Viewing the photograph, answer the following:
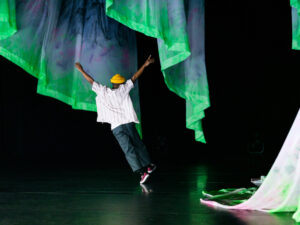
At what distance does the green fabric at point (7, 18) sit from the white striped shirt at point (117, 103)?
0.92m

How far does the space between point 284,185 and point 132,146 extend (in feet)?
6.31

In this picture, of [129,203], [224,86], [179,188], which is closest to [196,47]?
[179,188]

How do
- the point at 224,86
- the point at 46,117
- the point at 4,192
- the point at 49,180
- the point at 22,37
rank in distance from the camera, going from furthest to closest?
the point at 224,86 → the point at 46,117 → the point at 49,180 → the point at 22,37 → the point at 4,192

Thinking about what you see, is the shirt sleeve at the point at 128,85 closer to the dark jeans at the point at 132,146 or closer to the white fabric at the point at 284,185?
the dark jeans at the point at 132,146

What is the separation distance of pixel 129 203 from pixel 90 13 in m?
2.19

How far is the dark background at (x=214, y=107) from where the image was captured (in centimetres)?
827

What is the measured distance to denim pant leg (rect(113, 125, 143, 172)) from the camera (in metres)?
4.26

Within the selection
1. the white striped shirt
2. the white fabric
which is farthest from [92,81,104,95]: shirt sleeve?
the white fabric

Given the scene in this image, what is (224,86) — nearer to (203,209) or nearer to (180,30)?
(180,30)

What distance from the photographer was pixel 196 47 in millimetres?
3814

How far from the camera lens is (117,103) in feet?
14.2

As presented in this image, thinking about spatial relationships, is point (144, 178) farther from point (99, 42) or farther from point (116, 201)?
point (99, 42)

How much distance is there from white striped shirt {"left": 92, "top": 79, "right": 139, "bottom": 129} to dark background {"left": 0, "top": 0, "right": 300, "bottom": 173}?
11.7ft

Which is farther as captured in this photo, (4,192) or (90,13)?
(90,13)
